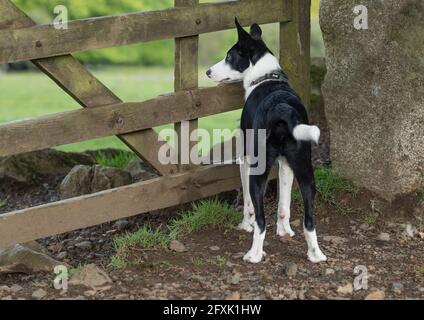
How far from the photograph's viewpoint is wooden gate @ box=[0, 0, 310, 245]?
535 centimetres

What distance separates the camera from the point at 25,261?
18.2 ft

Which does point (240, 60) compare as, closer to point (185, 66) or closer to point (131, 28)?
point (185, 66)

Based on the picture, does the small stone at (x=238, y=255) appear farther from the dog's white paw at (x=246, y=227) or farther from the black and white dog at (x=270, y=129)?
the dog's white paw at (x=246, y=227)

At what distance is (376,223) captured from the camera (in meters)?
6.19

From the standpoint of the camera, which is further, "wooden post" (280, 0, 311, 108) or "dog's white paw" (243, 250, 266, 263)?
"wooden post" (280, 0, 311, 108)

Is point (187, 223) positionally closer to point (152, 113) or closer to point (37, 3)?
point (152, 113)

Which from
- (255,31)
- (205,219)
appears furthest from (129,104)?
(255,31)

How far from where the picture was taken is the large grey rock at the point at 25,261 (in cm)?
556

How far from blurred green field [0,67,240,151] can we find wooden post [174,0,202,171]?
12.8 ft

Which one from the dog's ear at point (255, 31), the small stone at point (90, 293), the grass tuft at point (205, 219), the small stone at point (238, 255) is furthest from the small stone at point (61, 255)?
the dog's ear at point (255, 31)

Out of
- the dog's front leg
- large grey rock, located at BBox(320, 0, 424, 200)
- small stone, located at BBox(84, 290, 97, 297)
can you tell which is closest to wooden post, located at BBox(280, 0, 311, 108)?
large grey rock, located at BBox(320, 0, 424, 200)

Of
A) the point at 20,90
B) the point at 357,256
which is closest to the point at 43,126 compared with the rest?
the point at 357,256

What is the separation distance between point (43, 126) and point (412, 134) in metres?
2.55

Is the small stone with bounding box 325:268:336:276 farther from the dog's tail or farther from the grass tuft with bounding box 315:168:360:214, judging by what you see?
the grass tuft with bounding box 315:168:360:214
